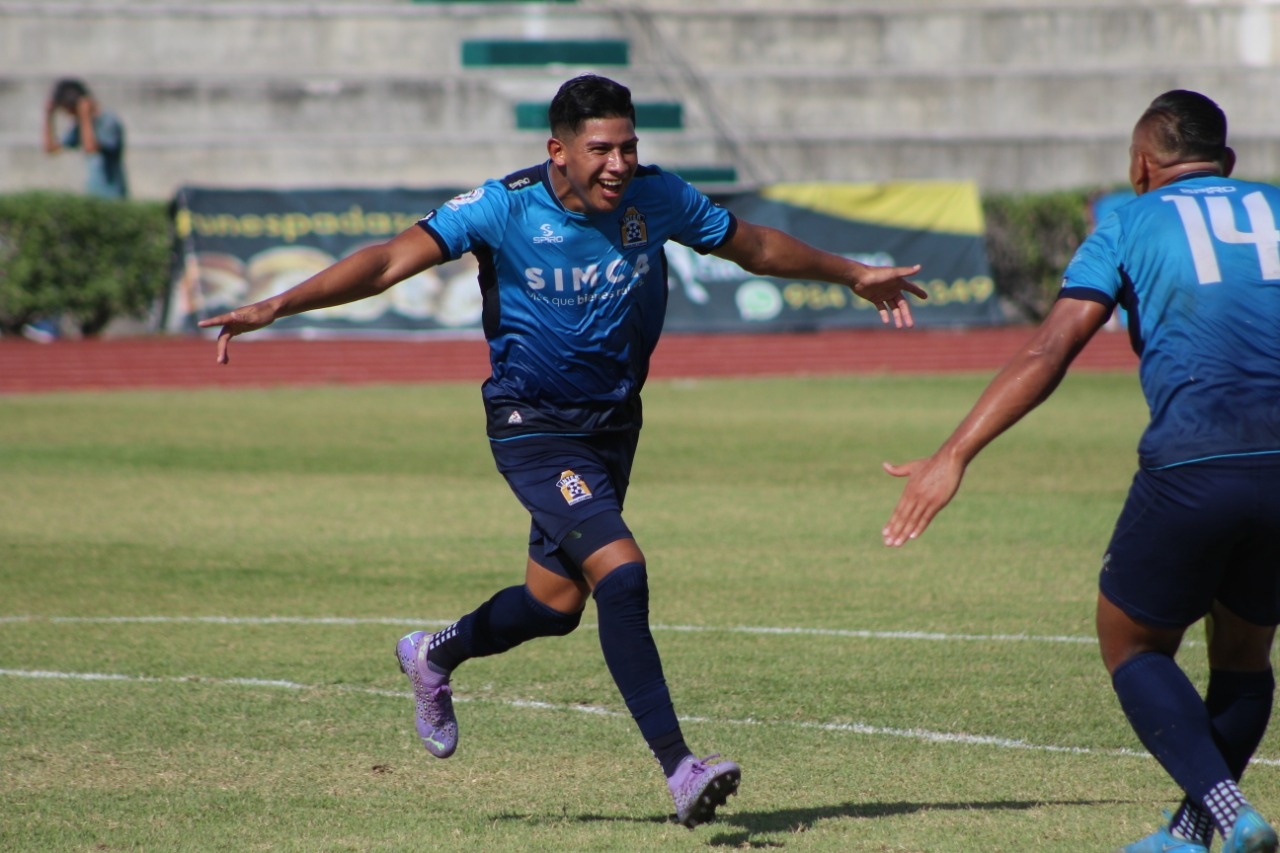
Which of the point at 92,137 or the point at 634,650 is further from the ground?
the point at 92,137

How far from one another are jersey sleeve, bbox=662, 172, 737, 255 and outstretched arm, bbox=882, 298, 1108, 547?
146 cm

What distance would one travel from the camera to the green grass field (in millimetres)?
5016

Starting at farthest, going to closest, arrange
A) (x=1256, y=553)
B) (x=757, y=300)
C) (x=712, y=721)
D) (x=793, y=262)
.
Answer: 1. (x=757, y=300)
2. (x=712, y=721)
3. (x=793, y=262)
4. (x=1256, y=553)

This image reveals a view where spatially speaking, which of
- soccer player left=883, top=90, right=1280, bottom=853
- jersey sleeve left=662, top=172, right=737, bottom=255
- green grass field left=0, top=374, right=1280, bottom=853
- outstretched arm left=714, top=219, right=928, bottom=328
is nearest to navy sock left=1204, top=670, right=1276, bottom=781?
soccer player left=883, top=90, right=1280, bottom=853

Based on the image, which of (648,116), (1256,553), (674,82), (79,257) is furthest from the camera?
(674,82)

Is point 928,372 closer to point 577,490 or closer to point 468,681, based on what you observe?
point 468,681

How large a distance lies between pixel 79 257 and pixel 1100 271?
809 inches

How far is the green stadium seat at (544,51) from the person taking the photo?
3078 centimetres

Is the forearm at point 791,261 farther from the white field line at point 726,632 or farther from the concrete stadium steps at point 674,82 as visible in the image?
the concrete stadium steps at point 674,82

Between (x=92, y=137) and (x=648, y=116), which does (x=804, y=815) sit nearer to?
(x=92, y=137)

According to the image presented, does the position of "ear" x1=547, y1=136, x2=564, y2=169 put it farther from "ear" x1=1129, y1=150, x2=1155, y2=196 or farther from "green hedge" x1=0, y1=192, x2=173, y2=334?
"green hedge" x1=0, y1=192, x2=173, y2=334

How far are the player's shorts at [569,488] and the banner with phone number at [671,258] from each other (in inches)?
634

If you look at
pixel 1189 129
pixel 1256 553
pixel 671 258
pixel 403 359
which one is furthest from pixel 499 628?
pixel 671 258

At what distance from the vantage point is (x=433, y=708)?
18.4 ft
